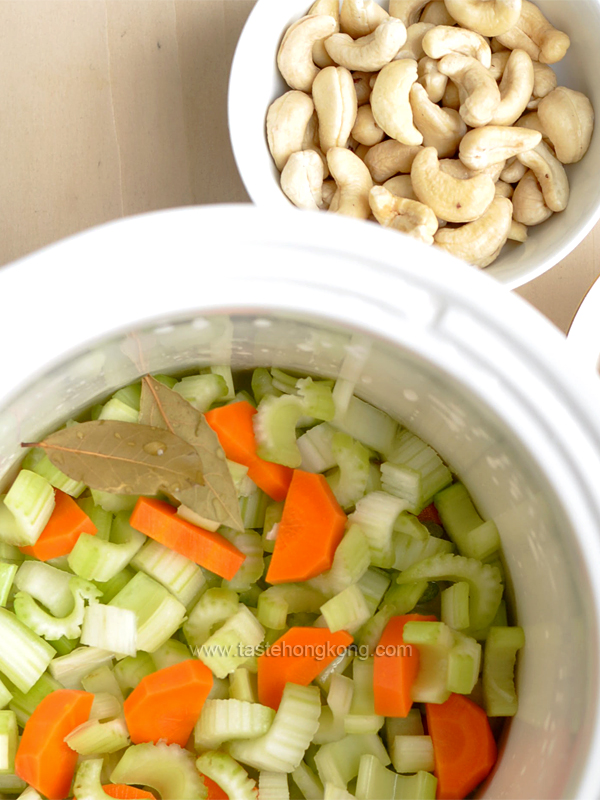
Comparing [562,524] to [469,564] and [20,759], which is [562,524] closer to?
[469,564]

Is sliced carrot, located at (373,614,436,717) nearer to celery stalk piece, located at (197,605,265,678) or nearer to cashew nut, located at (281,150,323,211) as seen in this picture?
celery stalk piece, located at (197,605,265,678)

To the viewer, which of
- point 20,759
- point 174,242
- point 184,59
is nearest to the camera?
point 174,242

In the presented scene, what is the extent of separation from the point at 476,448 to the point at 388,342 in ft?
0.48

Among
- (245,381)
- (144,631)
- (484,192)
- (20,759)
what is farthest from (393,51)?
(20,759)

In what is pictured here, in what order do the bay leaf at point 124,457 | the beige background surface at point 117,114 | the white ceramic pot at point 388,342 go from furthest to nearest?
the beige background surface at point 117,114
the bay leaf at point 124,457
the white ceramic pot at point 388,342

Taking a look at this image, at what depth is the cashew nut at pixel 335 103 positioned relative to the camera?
712 millimetres

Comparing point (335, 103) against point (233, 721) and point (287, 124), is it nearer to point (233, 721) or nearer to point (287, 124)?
point (287, 124)

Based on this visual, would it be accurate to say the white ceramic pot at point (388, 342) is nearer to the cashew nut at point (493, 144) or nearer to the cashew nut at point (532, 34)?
the cashew nut at point (493, 144)

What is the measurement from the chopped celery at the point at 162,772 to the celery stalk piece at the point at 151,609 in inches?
3.2

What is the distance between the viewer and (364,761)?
602mm

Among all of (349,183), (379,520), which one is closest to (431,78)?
(349,183)

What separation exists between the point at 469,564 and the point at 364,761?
0.19 meters

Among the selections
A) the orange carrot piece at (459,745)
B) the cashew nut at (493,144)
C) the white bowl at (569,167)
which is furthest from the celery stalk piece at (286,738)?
the cashew nut at (493,144)

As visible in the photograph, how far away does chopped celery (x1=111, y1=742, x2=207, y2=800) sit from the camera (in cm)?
59
